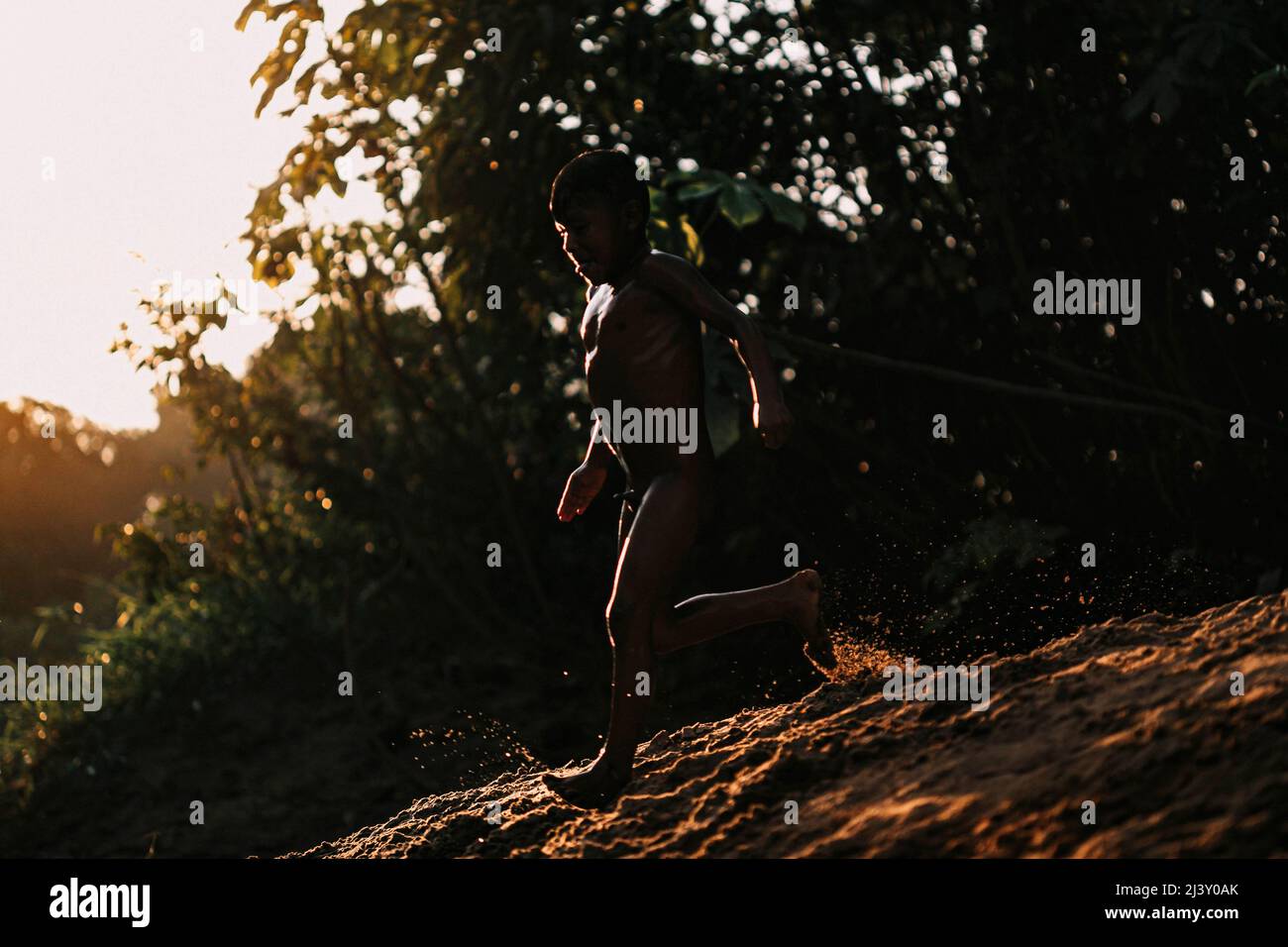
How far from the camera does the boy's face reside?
326cm

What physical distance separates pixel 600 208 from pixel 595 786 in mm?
1459

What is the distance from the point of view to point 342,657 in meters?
7.90

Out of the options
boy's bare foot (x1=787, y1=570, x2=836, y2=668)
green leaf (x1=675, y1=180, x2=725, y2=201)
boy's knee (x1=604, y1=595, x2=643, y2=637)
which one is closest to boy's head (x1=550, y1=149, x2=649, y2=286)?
boy's knee (x1=604, y1=595, x2=643, y2=637)

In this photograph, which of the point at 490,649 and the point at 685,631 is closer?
the point at 685,631

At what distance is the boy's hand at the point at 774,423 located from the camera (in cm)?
309

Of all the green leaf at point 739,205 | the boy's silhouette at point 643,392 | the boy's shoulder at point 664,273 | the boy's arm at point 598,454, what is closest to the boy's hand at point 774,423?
the boy's silhouette at point 643,392

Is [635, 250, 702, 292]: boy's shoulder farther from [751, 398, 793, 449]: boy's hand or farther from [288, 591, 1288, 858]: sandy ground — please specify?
[288, 591, 1288, 858]: sandy ground

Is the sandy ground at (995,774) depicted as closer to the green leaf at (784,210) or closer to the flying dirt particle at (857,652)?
the flying dirt particle at (857,652)

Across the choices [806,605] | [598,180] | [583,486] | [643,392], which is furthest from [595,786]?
[598,180]

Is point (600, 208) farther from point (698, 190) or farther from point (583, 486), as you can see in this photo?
point (698, 190)

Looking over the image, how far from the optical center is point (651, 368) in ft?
10.7
